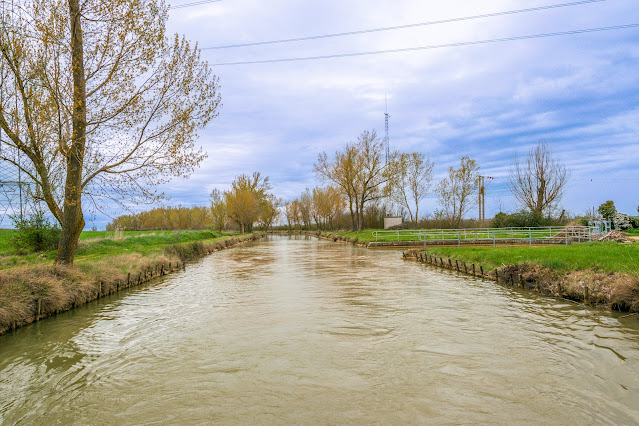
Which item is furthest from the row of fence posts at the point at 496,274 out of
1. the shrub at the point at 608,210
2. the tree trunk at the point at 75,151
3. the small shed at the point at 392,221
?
the small shed at the point at 392,221

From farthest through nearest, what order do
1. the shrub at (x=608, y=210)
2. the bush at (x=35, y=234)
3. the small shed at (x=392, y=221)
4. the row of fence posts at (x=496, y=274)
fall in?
the small shed at (x=392, y=221), the shrub at (x=608, y=210), the bush at (x=35, y=234), the row of fence posts at (x=496, y=274)

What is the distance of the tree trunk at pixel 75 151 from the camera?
37.3ft

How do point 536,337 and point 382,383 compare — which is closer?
point 382,383

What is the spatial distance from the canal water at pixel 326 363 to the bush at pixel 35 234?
843 centimetres

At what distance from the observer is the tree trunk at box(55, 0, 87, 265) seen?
37.3ft

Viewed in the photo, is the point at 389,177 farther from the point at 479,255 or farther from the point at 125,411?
the point at 125,411

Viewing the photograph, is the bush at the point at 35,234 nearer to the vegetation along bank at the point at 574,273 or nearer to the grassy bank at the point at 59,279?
the grassy bank at the point at 59,279

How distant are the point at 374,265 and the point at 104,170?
13134 millimetres

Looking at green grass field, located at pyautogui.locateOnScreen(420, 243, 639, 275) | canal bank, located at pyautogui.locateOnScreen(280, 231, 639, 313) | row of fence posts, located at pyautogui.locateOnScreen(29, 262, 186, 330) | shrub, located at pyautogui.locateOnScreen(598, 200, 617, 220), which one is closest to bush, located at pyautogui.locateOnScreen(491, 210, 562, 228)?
shrub, located at pyautogui.locateOnScreen(598, 200, 617, 220)

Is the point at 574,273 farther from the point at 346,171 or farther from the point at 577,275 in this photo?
the point at 346,171

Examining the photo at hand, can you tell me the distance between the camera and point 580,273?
1094 cm

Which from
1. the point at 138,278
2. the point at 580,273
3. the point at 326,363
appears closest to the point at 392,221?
the point at 138,278

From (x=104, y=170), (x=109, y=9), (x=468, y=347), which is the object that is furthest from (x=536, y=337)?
(x=109, y=9)

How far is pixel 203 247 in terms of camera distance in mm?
29328
